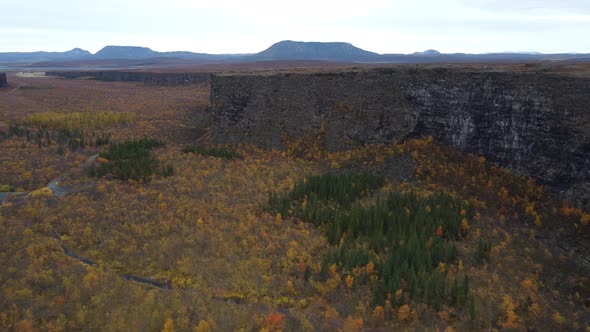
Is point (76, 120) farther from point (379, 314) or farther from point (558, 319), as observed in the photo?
point (558, 319)

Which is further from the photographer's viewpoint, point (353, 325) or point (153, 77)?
point (153, 77)

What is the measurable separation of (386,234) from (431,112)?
10.6 m

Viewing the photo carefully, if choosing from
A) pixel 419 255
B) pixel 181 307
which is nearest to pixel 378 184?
pixel 419 255

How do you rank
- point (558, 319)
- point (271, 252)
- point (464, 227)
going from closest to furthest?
point (558, 319), point (271, 252), point (464, 227)

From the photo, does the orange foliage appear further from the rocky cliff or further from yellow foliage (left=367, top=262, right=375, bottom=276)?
the rocky cliff

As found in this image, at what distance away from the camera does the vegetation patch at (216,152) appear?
2895 centimetres

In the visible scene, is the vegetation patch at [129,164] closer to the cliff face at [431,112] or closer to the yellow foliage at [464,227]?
the cliff face at [431,112]

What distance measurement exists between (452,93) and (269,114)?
13.6 metres

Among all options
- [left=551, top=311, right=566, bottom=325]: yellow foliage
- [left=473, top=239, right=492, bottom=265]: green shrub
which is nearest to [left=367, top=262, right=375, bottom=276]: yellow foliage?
[left=473, top=239, right=492, bottom=265]: green shrub

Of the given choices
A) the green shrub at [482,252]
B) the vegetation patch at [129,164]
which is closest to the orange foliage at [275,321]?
the green shrub at [482,252]

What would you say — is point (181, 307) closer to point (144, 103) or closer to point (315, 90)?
point (315, 90)

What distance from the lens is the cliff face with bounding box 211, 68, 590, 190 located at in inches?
720

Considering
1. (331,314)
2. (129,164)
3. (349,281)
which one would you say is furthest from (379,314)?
(129,164)

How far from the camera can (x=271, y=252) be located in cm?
1603
